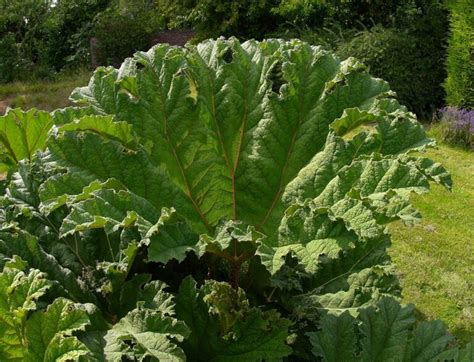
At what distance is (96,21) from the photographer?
12539 millimetres

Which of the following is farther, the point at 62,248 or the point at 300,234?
the point at 62,248

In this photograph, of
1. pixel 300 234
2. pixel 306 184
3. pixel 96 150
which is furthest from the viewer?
pixel 306 184

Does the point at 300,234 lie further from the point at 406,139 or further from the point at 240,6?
the point at 240,6

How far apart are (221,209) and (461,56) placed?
6383 millimetres

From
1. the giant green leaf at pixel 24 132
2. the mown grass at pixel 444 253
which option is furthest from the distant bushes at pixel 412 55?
the giant green leaf at pixel 24 132

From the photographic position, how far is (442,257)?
477 cm

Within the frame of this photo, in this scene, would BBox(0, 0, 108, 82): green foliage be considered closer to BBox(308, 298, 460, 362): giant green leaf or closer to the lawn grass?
the lawn grass

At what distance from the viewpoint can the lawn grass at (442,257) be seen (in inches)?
161

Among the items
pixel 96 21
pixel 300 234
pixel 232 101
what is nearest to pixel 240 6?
pixel 96 21

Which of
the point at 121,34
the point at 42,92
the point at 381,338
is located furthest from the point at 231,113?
the point at 121,34

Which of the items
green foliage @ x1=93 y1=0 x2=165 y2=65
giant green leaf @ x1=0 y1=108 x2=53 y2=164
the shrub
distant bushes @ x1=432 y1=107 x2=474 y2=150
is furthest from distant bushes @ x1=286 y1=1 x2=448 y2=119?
giant green leaf @ x1=0 y1=108 x2=53 y2=164

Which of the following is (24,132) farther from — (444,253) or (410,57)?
(410,57)

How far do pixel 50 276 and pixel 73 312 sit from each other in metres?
0.32

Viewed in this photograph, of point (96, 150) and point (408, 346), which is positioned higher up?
point (96, 150)
